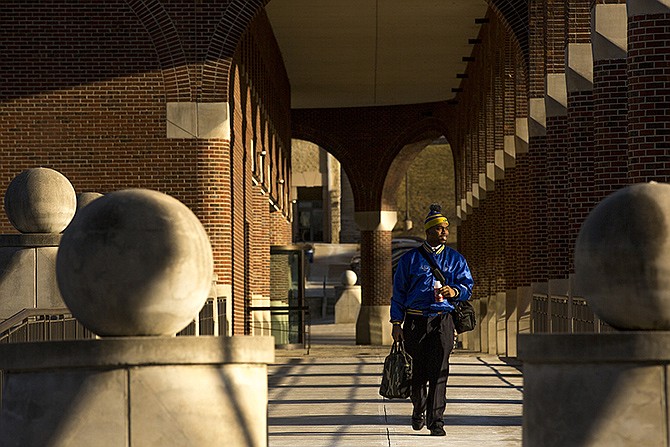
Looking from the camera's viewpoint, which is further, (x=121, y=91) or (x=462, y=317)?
(x=121, y=91)

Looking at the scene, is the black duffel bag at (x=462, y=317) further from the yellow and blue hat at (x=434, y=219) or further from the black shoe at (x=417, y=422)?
the black shoe at (x=417, y=422)

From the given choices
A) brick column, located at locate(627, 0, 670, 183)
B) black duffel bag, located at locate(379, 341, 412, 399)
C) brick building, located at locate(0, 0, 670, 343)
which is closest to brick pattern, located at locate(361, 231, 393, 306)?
brick building, located at locate(0, 0, 670, 343)

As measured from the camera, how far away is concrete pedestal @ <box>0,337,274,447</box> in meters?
6.90

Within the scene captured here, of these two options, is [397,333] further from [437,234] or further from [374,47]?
[374,47]

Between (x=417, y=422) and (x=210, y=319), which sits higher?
(x=210, y=319)

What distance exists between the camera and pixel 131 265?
684cm

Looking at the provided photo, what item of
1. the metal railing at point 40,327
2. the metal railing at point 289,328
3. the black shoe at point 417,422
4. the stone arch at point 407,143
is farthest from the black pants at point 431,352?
the stone arch at point 407,143

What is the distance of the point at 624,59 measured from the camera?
15.8 metres

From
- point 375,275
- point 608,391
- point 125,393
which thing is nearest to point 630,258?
point 608,391

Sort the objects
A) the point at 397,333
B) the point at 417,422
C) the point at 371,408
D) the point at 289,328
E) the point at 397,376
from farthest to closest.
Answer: the point at 289,328 → the point at 371,408 → the point at 417,422 → the point at 397,333 → the point at 397,376

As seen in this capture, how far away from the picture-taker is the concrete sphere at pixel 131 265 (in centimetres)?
686

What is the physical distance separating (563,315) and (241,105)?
30.4 ft

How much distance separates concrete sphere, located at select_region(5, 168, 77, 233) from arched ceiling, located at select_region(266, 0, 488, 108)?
1354 centimetres

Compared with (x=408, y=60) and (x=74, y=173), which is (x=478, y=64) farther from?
(x=74, y=173)
